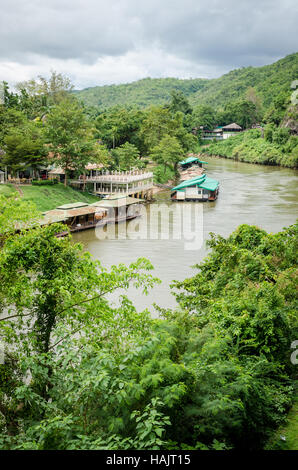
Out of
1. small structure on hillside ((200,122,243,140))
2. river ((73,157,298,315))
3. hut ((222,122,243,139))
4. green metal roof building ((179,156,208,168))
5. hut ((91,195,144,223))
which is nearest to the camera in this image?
river ((73,157,298,315))

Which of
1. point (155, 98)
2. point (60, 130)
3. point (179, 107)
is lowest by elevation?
point (60, 130)

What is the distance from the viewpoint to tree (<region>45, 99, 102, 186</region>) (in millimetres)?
30984

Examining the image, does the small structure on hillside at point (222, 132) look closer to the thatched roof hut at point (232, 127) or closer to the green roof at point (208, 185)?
the thatched roof hut at point (232, 127)

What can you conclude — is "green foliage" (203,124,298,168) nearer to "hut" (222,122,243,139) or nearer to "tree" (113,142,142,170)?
"hut" (222,122,243,139)

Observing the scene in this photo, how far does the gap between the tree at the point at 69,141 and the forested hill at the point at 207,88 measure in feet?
240

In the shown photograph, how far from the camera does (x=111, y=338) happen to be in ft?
22.9

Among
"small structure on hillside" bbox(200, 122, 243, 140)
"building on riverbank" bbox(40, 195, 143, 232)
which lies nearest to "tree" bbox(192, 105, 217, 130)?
"small structure on hillside" bbox(200, 122, 243, 140)

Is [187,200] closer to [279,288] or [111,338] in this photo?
[279,288]

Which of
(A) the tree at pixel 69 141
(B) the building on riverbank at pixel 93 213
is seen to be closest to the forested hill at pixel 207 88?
(A) the tree at pixel 69 141

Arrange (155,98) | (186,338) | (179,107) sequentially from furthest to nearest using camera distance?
(155,98), (179,107), (186,338)

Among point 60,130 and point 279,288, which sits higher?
point 60,130

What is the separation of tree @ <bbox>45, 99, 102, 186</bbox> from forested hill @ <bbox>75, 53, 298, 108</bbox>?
73210mm

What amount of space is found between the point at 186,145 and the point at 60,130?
84.3 ft
